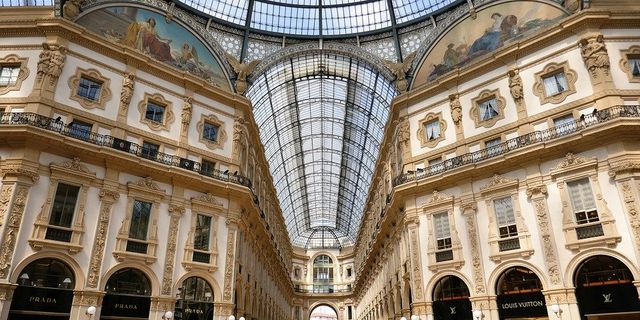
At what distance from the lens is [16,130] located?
18.9 m

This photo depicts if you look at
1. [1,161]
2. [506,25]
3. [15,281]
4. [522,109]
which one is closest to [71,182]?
[1,161]

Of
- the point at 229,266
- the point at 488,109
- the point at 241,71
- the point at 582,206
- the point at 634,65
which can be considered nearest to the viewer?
the point at 582,206

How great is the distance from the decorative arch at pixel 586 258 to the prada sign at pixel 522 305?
1567 mm

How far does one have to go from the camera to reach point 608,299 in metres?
18.4

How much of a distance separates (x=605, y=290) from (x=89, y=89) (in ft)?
94.3

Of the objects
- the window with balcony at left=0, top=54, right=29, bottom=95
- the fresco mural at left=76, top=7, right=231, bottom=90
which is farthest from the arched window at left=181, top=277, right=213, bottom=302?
the fresco mural at left=76, top=7, right=231, bottom=90

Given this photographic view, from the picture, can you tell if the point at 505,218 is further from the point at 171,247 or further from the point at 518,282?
the point at 171,247

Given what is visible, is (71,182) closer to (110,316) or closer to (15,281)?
(15,281)

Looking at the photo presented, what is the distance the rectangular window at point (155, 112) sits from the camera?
24.8 meters

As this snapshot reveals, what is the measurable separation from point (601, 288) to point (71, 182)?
26.6 metres

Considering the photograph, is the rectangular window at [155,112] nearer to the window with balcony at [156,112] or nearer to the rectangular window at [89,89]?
the window with balcony at [156,112]

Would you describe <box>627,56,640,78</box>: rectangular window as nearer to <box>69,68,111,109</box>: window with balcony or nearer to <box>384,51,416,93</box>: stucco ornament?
<box>384,51,416,93</box>: stucco ornament

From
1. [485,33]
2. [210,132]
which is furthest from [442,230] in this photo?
[210,132]

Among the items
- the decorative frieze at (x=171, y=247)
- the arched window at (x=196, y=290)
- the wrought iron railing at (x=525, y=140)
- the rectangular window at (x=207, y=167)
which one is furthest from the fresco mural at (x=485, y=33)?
the arched window at (x=196, y=290)
